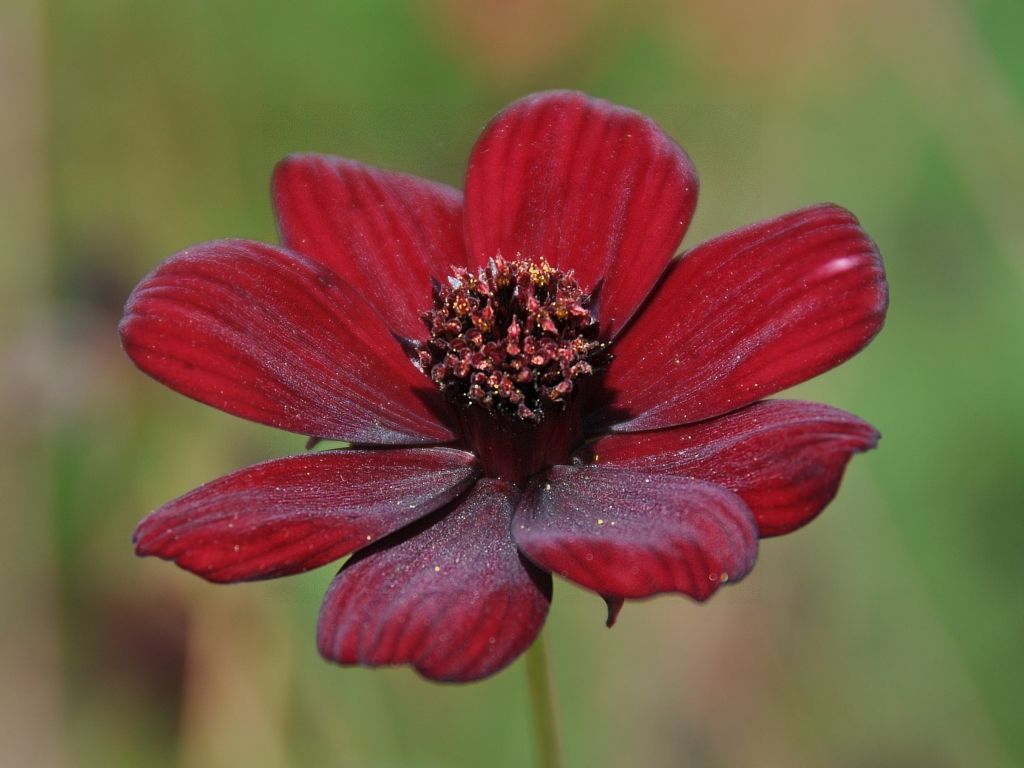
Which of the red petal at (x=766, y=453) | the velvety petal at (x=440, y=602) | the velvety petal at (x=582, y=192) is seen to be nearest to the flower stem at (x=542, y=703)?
the velvety petal at (x=440, y=602)

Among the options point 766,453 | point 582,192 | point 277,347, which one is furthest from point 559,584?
point 766,453

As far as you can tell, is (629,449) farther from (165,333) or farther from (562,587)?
(562,587)

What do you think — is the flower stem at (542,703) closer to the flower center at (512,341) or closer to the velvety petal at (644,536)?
the velvety petal at (644,536)

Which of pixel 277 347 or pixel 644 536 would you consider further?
pixel 277 347

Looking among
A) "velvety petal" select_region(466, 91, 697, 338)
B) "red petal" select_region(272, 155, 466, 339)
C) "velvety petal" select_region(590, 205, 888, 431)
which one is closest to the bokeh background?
"red petal" select_region(272, 155, 466, 339)

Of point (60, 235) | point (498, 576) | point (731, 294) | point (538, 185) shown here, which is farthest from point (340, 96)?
point (498, 576)

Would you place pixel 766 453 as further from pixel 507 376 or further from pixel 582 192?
pixel 582 192
